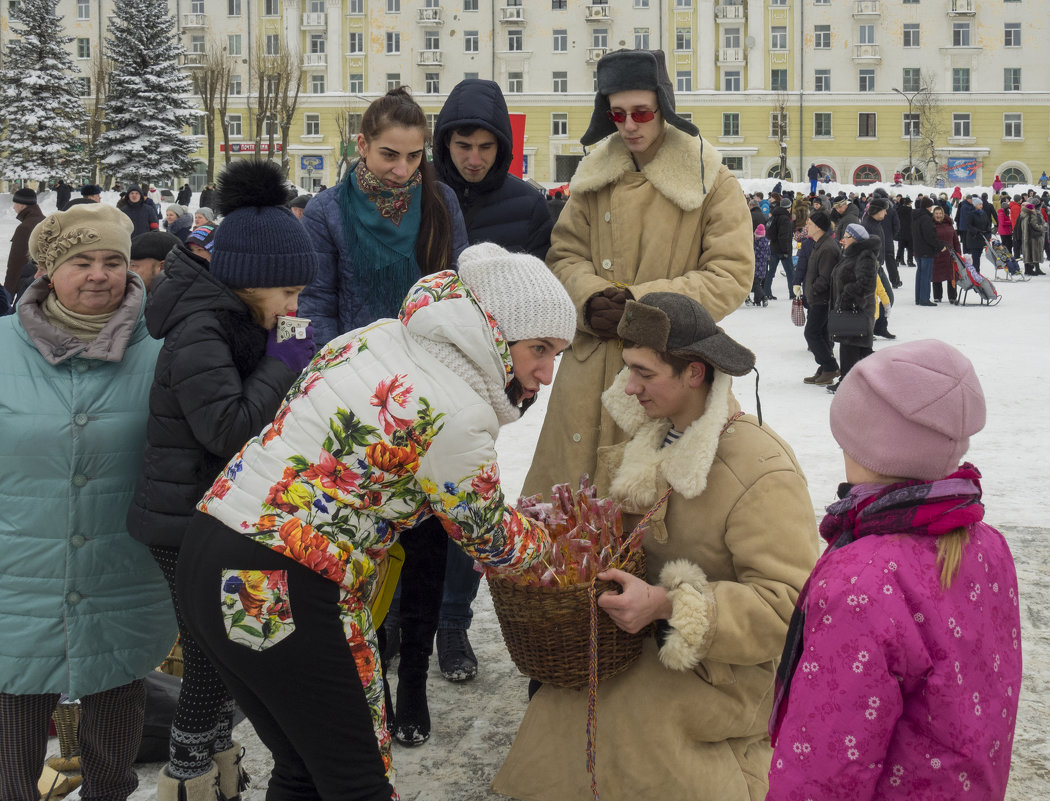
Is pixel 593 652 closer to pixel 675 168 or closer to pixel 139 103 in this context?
pixel 675 168

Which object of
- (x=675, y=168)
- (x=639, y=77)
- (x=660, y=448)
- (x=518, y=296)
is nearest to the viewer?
(x=518, y=296)

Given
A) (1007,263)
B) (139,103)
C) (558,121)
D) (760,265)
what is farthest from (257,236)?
(558,121)

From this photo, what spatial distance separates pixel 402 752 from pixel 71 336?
1.54m

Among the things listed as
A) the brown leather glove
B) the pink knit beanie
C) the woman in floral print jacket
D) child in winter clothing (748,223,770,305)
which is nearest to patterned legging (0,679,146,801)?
the woman in floral print jacket

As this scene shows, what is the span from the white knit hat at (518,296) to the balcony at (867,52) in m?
58.5

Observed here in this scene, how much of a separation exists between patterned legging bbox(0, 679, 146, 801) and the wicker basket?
99 centimetres

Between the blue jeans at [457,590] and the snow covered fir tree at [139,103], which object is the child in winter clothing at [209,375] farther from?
the snow covered fir tree at [139,103]

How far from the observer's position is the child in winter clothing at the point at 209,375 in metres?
2.51

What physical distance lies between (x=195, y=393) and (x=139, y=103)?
1573 inches

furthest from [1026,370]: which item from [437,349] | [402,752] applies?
[437,349]

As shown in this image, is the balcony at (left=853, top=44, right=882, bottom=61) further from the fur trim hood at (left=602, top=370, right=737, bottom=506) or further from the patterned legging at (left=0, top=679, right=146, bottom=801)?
the patterned legging at (left=0, top=679, right=146, bottom=801)

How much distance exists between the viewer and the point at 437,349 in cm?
211

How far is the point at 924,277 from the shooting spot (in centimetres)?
1758

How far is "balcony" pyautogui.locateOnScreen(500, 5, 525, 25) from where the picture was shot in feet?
184
